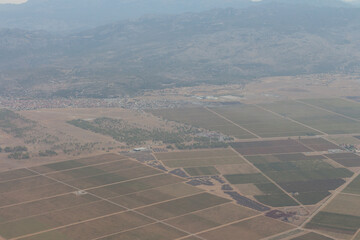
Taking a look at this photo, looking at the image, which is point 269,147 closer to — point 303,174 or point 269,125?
point 303,174

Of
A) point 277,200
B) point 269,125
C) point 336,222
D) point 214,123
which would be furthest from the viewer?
point 214,123

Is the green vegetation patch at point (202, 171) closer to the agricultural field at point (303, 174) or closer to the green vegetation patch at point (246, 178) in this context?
the green vegetation patch at point (246, 178)

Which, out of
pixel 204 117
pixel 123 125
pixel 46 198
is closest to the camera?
pixel 46 198

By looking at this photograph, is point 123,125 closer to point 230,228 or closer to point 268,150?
point 268,150

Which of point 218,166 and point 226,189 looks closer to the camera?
point 226,189

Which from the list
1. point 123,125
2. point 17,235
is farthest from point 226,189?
point 123,125

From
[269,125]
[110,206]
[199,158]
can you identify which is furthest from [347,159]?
[110,206]

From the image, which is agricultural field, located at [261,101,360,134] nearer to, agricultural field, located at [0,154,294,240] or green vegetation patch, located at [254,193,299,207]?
agricultural field, located at [0,154,294,240]
